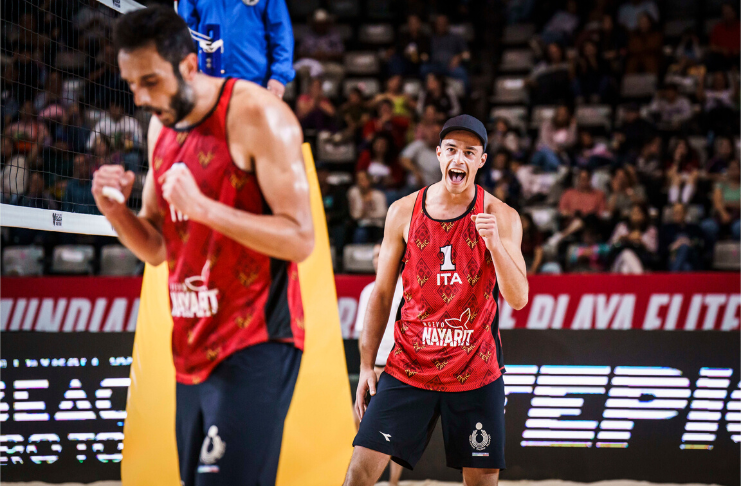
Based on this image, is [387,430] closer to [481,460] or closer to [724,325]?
[481,460]

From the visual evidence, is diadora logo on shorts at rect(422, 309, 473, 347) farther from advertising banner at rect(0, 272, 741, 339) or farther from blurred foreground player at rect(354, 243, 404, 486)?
advertising banner at rect(0, 272, 741, 339)

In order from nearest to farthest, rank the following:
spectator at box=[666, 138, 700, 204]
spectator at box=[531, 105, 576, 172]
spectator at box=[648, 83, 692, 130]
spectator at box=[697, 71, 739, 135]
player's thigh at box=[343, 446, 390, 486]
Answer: player's thigh at box=[343, 446, 390, 486], spectator at box=[666, 138, 700, 204], spectator at box=[531, 105, 576, 172], spectator at box=[697, 71, 739, 135], spectator at box=[648, 83, 692, 130]

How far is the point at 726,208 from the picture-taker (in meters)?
9.41

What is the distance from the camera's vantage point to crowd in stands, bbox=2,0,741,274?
8.88 m

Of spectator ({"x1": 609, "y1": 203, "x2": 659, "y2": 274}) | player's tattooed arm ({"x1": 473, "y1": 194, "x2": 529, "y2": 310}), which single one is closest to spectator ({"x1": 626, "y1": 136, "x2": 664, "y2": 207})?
spectator ({"x1": 609, "y1": 203, "x2": 659, "y2": 274})

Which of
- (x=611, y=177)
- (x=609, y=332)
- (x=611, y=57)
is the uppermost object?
(x=611, y=57)

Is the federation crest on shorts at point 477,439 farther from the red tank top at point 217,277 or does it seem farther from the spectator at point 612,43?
the spectator at point 612,43

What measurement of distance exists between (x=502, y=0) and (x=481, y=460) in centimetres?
1195

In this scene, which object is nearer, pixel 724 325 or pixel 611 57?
pixel 724 325

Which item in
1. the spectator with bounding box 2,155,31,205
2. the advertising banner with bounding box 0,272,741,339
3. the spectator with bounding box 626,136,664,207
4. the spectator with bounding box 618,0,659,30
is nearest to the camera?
the spectator with bounding box 2,155,31,205

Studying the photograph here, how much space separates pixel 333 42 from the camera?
1285 cm

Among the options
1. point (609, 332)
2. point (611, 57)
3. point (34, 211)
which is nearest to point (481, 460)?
point (34, 211)

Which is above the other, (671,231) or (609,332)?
(671,231)

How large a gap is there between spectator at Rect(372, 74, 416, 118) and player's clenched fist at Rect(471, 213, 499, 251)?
8.27 m
